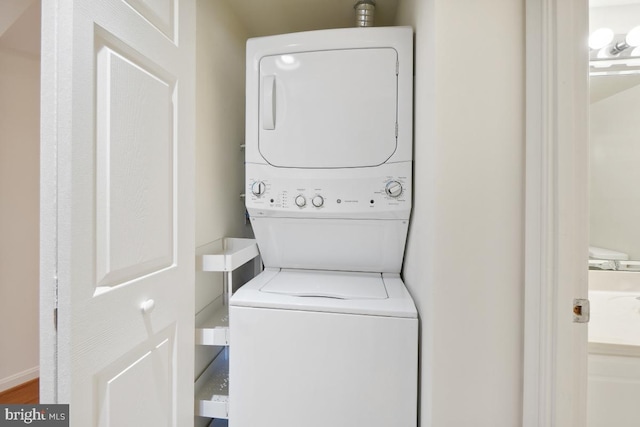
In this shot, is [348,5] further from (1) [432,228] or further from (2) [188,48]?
(1) [432,228]

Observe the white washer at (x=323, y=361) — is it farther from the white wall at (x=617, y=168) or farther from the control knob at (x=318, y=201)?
the white wall at (x=617, y=168)

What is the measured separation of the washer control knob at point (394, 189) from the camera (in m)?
1.29

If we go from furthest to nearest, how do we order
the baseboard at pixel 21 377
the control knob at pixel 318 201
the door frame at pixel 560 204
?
the baseboard at pixel 21 377, the control knob at pixel 318 201, the door frame at pixel 560 204

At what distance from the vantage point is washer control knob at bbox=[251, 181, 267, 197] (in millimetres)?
1420

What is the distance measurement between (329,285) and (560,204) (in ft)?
3.11

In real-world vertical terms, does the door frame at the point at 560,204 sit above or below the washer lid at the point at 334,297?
above

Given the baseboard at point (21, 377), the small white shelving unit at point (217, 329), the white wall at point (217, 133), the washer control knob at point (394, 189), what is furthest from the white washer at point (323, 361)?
the baseboard at point (21, 377)

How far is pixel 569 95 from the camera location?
77cm

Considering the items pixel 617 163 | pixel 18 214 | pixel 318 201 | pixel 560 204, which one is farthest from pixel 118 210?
pixel 617 163

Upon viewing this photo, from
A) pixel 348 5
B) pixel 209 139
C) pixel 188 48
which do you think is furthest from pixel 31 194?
pixel 348 5

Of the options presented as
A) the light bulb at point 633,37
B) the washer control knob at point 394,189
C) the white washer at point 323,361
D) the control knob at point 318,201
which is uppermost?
the light bulb at point 633,37

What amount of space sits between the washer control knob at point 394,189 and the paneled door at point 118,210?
3.00ft

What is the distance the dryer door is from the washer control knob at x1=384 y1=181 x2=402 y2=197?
0.13 metres

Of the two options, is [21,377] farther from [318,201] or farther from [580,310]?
[580,310]
